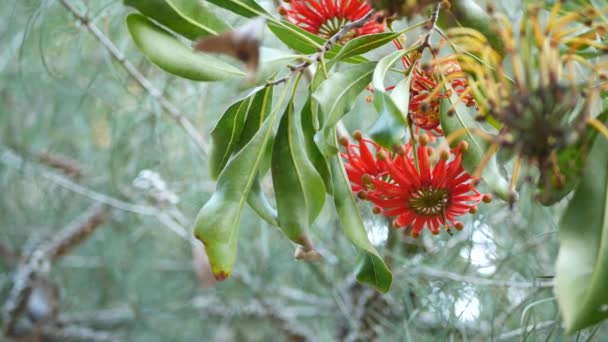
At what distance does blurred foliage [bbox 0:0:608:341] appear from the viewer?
3.31 feet

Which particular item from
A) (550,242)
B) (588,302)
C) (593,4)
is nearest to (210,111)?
(550,242)

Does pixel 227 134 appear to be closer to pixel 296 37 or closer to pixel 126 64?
pixel 296 37

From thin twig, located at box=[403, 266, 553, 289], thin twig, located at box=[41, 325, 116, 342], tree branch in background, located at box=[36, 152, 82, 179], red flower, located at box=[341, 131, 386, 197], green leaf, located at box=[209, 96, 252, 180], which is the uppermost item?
green leaf, located at box=[209, 96, 252, 180]

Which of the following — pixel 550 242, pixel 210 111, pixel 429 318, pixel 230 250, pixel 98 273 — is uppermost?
pixel 230 250

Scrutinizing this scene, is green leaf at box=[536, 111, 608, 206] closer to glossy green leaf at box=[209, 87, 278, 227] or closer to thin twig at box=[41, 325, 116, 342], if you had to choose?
glossy green leaf at box=[209, 87, 278, 227]

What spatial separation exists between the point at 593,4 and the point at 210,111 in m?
1.20

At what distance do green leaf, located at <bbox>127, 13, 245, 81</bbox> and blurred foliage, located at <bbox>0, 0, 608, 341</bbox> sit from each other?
0.72ft

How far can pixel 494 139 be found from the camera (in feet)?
1.38

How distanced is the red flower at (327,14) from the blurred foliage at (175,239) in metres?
0.19

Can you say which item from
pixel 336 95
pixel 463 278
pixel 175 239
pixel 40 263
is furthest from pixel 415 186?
pixel 175 239

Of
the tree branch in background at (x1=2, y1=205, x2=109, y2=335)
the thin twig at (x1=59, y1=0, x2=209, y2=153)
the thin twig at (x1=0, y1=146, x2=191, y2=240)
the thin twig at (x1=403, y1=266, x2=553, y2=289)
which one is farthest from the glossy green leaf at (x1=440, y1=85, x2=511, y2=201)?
the tree branch in background at (x1=2, y1=205, x2=109, y2=335)

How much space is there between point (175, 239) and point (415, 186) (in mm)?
1607

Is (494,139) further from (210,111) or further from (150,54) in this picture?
(210,111)

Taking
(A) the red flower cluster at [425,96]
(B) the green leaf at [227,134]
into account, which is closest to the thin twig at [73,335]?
(B) the green leaf at [227,134]
